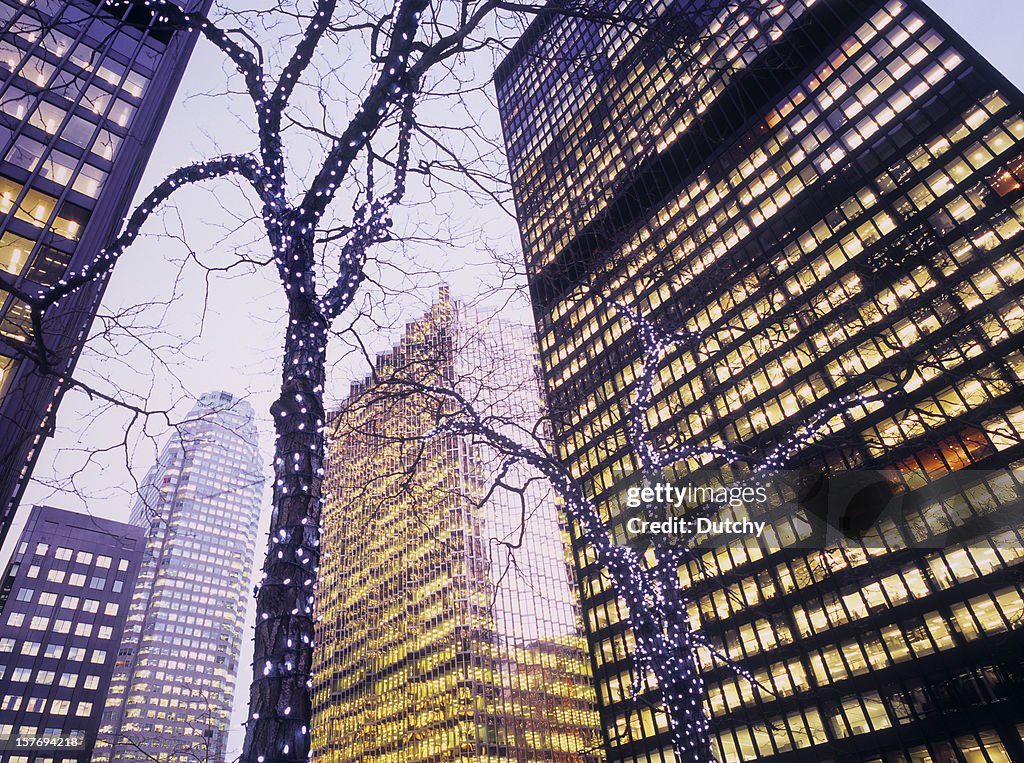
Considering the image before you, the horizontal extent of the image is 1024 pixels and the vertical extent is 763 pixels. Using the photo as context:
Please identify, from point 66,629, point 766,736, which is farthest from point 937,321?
point 66,629

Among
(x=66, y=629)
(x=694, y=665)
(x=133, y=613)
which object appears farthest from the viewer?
(x=133, y=613)

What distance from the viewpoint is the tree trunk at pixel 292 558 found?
4086mm

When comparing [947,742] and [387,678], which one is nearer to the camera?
[947,742]

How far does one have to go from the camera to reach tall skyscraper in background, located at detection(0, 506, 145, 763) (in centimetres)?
6238

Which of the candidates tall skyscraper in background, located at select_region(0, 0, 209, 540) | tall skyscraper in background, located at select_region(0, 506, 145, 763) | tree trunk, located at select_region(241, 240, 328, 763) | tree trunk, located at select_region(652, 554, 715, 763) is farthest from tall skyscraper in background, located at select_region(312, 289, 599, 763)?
Result: tree trunk, located at select_region(241, 240, 328, 763)

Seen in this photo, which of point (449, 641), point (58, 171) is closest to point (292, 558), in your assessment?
point (58, 171)

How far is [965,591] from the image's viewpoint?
35.4 metres

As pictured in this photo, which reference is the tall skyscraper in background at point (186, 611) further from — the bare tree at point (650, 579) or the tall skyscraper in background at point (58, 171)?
the bare tree at point (650, 579)

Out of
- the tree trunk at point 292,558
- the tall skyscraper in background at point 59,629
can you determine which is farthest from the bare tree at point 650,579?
the tall skyscraper in background at point 59,629

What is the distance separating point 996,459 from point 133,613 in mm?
179217

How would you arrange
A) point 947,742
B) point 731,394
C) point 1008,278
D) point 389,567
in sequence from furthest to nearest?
point 389,567
point 731,394
point 1008,278
point 947,742

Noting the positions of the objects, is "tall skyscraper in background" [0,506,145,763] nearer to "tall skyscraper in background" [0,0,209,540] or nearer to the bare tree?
"tall skyscraper in background" [0,0,209,540]

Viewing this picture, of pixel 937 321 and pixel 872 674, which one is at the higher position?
pixel 937 321

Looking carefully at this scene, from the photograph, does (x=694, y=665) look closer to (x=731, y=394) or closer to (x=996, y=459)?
(x=996, y=459)
